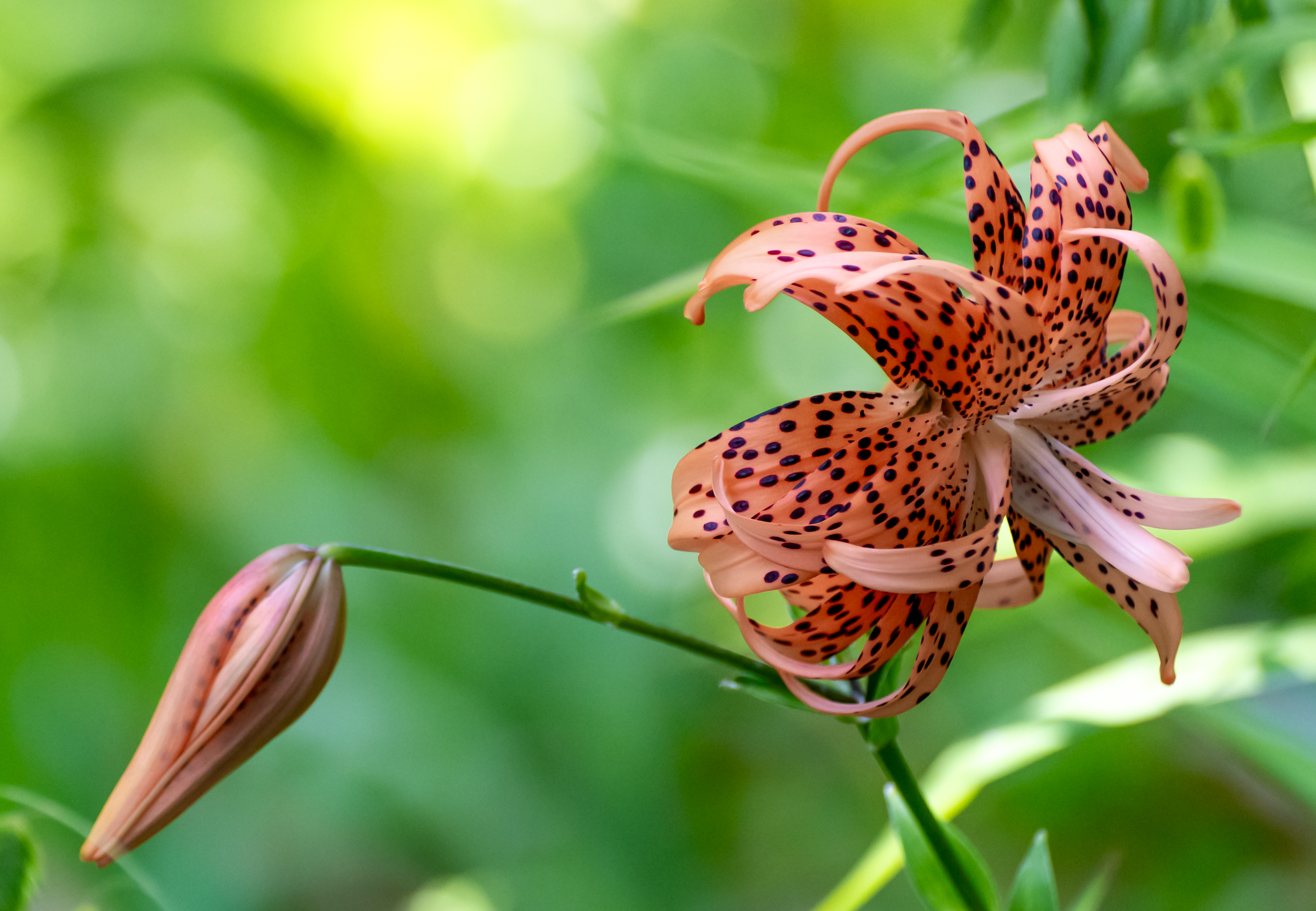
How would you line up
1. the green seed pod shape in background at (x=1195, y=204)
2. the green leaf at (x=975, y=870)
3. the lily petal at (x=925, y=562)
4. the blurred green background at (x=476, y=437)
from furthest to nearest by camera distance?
the blurred green background at (x=476, y=437), the green seed pod shape in background at (x=1195, y=204), the green leaf at (x=975, y=870), the lily petal at (x=925, y=562)

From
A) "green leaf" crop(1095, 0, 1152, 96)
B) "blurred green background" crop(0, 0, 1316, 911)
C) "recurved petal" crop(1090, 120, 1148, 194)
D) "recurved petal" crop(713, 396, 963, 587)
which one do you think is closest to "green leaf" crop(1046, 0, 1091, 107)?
"green leaf" crop(1095, 0, 1152, 96)

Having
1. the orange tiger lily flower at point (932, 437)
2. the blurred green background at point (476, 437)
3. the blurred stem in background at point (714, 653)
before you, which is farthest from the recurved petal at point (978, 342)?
the blurred green background at point (476, 437)

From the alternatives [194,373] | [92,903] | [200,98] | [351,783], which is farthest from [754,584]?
[200,98]

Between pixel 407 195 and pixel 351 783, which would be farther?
pixel 407 195

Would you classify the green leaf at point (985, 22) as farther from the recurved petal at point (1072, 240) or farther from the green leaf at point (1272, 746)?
the green leaf at point (1272, 746)

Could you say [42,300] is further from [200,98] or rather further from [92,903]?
[92,903]

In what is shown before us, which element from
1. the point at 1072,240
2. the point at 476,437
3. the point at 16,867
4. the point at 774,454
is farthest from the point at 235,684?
the point at 476,437
